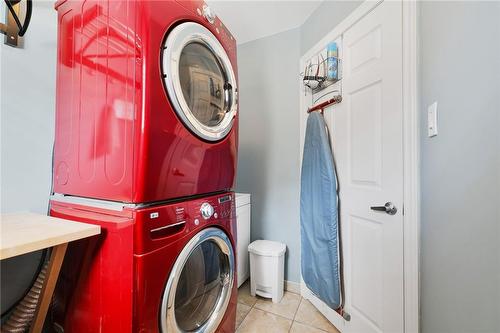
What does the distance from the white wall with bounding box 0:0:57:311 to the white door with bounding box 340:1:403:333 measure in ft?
5.64

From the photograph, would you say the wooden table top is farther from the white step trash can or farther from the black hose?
the white step trash can

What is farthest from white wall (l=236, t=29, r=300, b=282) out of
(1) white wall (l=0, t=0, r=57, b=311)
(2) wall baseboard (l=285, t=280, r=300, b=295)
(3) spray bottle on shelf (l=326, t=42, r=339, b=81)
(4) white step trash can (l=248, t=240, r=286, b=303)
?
(1) white wall (l=0, t=0, r=57, b=311)

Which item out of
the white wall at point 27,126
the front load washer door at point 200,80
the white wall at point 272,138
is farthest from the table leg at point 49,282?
the white wall at point 272,138

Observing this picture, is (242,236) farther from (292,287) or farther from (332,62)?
(332,62)

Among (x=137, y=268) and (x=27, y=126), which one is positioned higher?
(x=27, y=126)

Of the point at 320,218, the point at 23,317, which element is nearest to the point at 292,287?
the point at 320,218

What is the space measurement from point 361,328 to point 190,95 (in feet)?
5.44

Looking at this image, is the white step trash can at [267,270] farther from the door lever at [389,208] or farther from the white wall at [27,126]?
the white wall at [27,126]

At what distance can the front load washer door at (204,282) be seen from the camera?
917 millimetres

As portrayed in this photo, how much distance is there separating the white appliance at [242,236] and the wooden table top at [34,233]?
114 centimetres

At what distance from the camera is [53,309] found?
93cm

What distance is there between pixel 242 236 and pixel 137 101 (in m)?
1.42

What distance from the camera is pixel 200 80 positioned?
0.95 metres

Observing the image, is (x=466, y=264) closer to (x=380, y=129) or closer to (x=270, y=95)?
(x=380, y=129)
